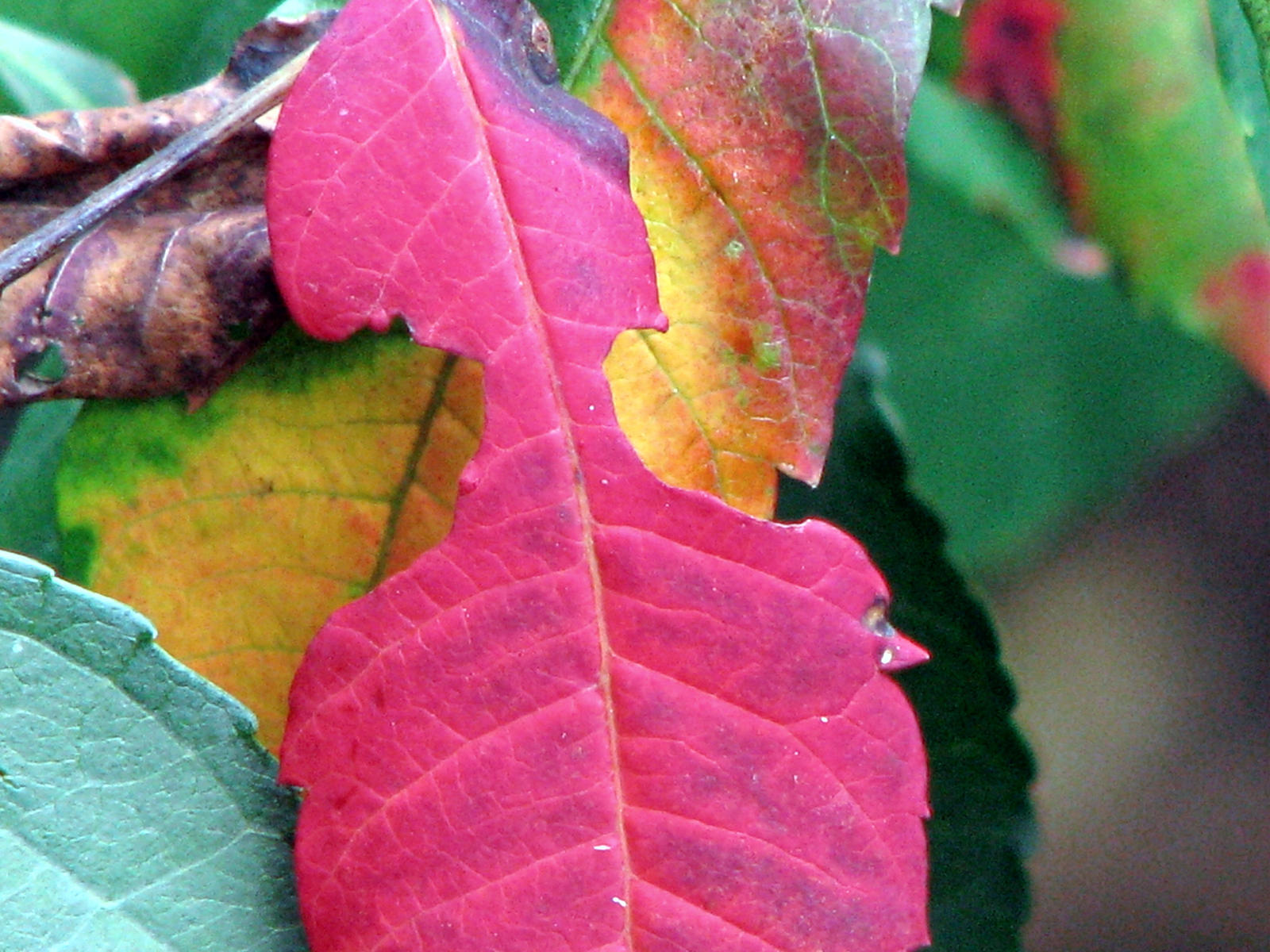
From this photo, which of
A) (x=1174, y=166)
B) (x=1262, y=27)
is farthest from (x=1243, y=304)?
(x=1262, y=27)

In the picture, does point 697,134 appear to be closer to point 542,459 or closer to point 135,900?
point 542,459

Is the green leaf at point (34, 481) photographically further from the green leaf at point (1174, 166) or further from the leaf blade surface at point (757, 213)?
the green leaf at point (1174, 166)

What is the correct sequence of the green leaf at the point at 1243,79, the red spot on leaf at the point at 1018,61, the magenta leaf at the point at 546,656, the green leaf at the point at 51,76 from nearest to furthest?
the magenta leaf at the point at 546,656
the green leaf at the point at 1243,79
the red spot on leaf at the point at 1018,61
the green leaf at the point at 51,76

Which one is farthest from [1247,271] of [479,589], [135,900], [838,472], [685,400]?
[135,900]

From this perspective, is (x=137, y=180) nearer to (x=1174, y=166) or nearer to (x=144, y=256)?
(x=144, y=256)

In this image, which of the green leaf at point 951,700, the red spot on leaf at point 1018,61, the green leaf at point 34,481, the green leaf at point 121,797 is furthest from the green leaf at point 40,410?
the red spot on leaf at point 1018,61

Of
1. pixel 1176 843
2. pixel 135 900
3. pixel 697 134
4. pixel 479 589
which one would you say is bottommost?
pixel 1176 843

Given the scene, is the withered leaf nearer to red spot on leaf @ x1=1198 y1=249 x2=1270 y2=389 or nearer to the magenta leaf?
the magenta leaf
